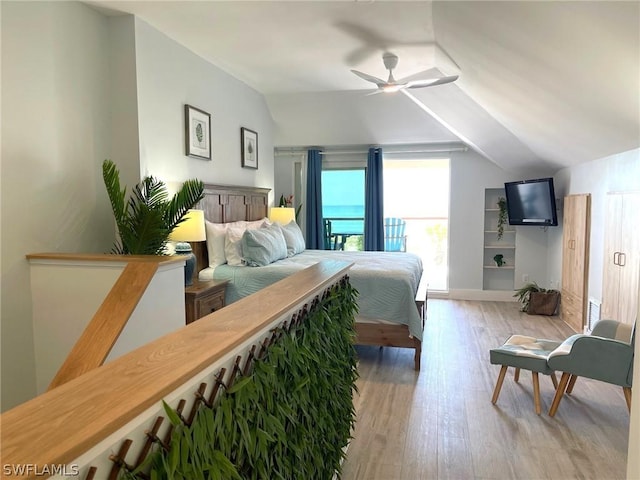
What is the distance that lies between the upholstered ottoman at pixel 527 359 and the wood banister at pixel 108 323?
7.96 ft

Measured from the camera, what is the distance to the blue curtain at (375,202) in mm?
7109

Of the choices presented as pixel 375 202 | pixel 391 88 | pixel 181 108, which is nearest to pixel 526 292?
pixel 375 202

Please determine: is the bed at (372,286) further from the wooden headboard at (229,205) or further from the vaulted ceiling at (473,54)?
the vaulted ceiling at (473,54)

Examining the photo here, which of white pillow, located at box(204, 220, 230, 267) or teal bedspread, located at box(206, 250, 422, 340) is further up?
white pillow, located at box(204, 220, 230, 267)

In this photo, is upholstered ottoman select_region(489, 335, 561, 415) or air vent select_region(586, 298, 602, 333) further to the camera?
air vent select_region(586, 298, 602, 333)

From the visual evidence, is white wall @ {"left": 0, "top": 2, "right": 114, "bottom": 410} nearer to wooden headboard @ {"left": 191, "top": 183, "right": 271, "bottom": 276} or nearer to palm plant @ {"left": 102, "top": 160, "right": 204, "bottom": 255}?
palm plant @ {"left": 102, "top": 160, "right": 204, "bottom": 255}

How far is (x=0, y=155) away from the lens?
2562mm

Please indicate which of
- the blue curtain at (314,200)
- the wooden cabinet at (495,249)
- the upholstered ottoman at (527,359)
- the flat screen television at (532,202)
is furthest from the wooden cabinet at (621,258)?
the blue curtain at (314,200)

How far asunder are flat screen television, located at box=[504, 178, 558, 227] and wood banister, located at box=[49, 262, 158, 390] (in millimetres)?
5244

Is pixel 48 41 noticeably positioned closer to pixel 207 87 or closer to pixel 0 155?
pixel 0 155

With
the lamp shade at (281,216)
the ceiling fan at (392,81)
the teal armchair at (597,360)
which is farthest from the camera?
the lamp shade at (281,216)

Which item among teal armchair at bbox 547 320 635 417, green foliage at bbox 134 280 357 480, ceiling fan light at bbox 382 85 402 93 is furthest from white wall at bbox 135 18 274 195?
teal armchair at bbox 547 320 635 417

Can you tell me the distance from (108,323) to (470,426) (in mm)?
2314

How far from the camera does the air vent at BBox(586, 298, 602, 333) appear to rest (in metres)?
4.55
